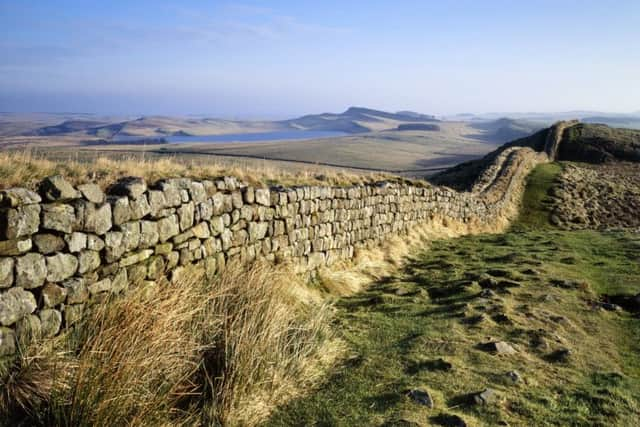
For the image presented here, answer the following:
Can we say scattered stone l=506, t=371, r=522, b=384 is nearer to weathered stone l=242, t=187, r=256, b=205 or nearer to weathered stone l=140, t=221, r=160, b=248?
weathered stone l=140, t=221, r=160, b=248

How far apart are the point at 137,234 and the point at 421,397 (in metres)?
3.78

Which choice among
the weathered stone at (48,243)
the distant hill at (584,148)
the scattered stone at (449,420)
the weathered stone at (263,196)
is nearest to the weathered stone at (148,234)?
the weathered stone at (48,243)

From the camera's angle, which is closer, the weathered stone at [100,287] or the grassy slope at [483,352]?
the grassy slope at [483,352]

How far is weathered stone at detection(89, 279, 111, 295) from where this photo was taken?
17.0ft

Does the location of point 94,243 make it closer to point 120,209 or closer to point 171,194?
point 120,209

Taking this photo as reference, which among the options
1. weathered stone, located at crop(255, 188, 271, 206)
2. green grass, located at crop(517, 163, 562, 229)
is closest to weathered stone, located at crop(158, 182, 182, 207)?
weathered stone, located at crop(255, 188, 271, 206)

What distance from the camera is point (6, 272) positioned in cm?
432

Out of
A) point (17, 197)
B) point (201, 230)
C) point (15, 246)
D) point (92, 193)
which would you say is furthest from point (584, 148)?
point (15, 246)

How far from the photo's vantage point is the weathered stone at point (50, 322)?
4586 millimetres

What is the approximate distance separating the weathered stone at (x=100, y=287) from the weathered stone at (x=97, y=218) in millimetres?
531

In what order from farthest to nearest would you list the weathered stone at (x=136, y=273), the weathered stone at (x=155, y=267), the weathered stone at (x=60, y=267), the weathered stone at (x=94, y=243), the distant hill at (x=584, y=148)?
the distant hill at (x=584, y=148)
the weathered stone at (x=155, y=267)
the weathered stone at (x=136, y=273)
the weathered stone at (x=94, y=243)
the weathered stone at (x=60, y=267)

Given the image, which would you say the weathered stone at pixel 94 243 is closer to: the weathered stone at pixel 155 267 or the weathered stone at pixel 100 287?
the weathered stone at pixel 100 287

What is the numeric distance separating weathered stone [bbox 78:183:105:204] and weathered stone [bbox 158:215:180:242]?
1.00m

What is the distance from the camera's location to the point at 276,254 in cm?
902
